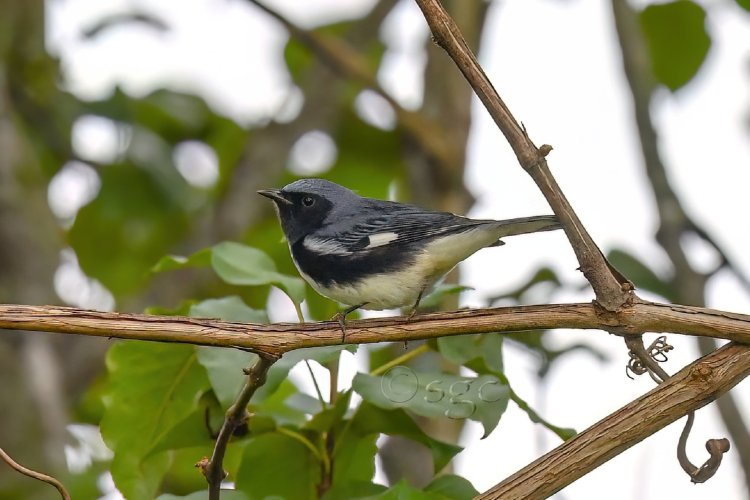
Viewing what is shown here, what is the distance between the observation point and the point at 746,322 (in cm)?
200

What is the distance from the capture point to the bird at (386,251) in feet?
10.0

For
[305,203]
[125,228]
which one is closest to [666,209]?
[305,203]

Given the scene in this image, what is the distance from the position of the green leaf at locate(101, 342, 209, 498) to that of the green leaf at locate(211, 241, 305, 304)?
0.78ft

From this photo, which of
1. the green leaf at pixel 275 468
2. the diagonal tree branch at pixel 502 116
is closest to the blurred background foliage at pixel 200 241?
the green leaf at pixel 275 468

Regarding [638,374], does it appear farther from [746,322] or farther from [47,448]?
[47,448]

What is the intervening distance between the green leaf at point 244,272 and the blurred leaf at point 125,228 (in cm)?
220

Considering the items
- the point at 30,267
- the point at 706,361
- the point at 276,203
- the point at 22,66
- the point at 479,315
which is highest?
the point at 22,66

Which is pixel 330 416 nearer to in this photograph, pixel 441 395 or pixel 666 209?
pixel 441 395

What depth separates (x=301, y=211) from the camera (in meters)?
3.46

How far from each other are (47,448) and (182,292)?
1009 mm

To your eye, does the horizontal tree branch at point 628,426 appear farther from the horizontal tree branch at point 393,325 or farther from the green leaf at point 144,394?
the green leaf at point 144,394

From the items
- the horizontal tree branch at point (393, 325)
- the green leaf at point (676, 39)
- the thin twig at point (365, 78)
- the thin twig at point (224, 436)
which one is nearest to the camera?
the horizontal tree branch at point (393, 325)

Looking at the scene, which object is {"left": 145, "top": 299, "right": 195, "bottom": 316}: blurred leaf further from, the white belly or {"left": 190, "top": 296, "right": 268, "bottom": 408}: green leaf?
the white belly

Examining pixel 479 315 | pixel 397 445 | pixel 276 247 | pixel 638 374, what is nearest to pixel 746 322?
pixel 638 374
